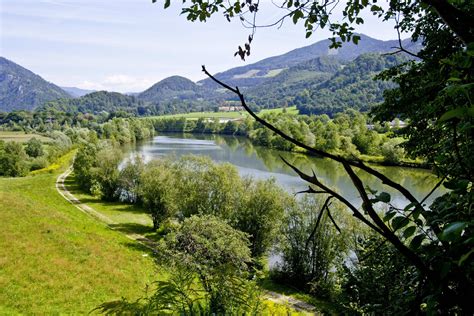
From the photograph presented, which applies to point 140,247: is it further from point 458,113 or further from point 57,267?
point 458,113

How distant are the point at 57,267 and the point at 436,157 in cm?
1633

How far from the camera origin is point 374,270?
11883 millimetres

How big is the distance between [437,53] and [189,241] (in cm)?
1328

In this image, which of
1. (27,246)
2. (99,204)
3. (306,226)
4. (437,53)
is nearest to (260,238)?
(306,226)

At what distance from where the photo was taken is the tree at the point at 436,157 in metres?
0.81

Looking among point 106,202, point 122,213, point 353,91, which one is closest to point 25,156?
point 106,202

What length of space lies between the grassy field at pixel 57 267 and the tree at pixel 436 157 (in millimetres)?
10840

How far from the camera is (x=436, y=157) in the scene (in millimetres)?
1209

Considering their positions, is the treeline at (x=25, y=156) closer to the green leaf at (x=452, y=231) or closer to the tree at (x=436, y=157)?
the tree at (x=436, y=157)

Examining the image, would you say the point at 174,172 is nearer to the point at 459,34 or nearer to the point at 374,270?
the point at 374,270

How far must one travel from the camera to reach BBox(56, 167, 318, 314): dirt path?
18.1 meters

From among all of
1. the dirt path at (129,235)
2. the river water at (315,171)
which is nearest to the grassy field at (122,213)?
the dirt path at (129,235)

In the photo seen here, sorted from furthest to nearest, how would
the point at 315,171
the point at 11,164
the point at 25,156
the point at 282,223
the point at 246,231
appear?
the point at 25,156 < the point at 11,164 < the point at 315,171 < the point at 246,231 < the point at 282,223

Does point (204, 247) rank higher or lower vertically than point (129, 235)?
higher
